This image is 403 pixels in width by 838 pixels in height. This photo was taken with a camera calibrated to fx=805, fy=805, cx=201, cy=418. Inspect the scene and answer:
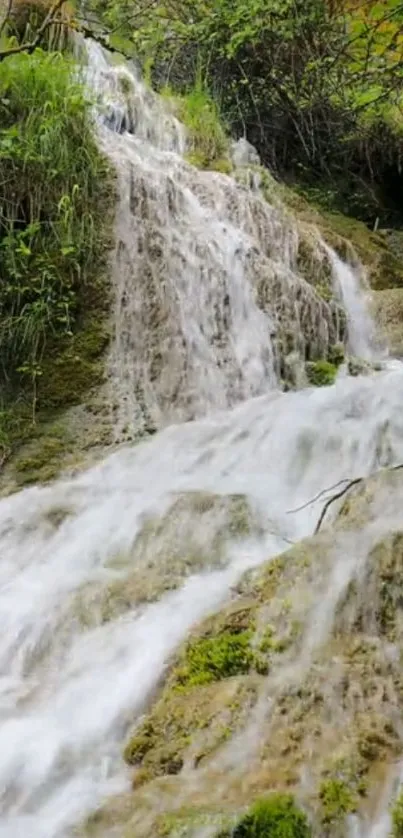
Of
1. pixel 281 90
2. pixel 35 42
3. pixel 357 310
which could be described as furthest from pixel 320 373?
pixel 281 90

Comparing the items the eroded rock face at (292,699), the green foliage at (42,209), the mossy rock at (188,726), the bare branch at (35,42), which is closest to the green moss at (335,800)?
the eroded rock face at (292,699)

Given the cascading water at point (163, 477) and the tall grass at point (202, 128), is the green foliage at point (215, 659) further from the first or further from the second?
the tall grass at point (202, 128)

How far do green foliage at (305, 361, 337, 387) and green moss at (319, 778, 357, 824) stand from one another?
3.55 metres

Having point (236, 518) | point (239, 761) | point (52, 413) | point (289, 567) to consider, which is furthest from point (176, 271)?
point (239, 761)

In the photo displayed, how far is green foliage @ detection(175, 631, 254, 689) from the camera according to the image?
229cm

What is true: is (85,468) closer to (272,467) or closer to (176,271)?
(272,467)

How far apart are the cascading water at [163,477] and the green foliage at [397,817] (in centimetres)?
61

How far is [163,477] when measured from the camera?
160 inches

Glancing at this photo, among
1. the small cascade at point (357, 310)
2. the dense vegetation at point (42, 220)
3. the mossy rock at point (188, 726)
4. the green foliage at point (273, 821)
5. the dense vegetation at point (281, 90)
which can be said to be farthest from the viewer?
the dense vegetation at point (281, 90)

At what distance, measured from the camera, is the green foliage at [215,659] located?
2.29m

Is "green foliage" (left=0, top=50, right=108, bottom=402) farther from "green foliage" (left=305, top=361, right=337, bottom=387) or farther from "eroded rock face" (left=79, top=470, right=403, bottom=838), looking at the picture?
"eroded rock face" (left=79, top=470, right=403, bottom=838)

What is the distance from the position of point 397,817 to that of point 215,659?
79 cm

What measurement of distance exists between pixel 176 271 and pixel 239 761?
389 centimetres

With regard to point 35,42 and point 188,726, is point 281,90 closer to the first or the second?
point 35,42
